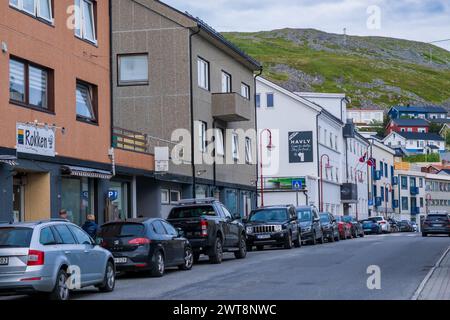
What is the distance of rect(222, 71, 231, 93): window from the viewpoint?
42844mm

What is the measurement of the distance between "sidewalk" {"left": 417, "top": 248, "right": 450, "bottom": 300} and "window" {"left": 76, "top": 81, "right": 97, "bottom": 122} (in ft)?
41.2

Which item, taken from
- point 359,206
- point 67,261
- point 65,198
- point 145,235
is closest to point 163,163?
point 65,198

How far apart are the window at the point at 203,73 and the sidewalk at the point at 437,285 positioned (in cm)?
1810

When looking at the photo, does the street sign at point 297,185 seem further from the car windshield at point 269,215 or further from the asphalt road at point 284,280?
the asphalt road at point 284,280

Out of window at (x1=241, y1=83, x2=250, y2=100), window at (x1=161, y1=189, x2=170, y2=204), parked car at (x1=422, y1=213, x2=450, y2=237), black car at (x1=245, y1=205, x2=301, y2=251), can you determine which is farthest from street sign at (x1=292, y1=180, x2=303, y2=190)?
window at (x1=161, y1=189, x2=170, y2=204)

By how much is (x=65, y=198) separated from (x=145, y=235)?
22.4 ft

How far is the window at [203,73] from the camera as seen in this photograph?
3877 centimetres

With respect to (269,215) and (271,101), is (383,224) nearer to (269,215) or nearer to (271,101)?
(271,101)

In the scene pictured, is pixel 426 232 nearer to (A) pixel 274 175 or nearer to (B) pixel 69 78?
(A) pixel 274 175

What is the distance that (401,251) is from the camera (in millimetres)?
30531

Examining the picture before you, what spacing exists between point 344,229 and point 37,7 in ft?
94.8

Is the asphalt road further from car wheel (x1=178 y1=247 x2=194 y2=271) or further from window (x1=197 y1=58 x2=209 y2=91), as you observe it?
window (x1=197 y1=58 x2=209 y2=91)

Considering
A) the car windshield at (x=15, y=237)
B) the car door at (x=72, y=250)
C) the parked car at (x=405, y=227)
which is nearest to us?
the car windshield at (x=15, y=237)

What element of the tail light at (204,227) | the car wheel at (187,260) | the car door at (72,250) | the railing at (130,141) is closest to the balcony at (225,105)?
the railing at (130,141)
